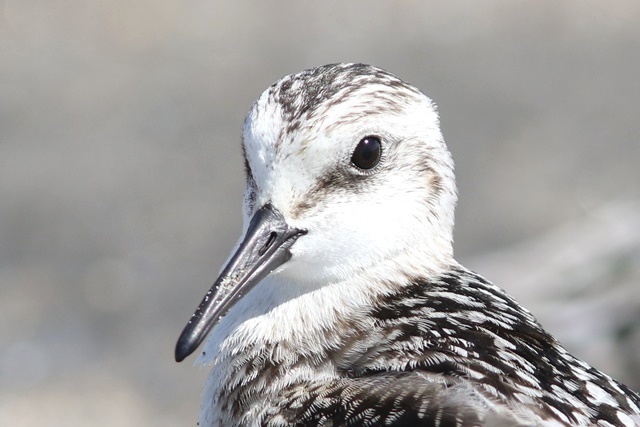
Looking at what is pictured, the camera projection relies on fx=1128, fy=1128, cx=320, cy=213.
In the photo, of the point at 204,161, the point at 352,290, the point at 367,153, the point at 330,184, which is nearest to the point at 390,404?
the point at 352,290

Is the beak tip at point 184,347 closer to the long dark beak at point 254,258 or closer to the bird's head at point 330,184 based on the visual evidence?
the bird's head at point 330,184

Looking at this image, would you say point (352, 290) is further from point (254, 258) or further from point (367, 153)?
point (367, 153)

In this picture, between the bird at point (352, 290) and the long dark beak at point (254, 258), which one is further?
the long dark beak at point (254, 258)

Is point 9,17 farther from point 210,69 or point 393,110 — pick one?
point 393,110

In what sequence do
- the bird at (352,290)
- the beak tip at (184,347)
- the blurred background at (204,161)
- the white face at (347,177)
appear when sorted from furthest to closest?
the blurred background at (204,161) < the white face at (347,177) < the beak tip at (184,347) < the bird at (352,290)

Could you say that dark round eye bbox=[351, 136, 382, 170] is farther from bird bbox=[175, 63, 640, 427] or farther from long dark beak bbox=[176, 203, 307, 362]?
long dark beak bbox=[176, 203, 307, 362]

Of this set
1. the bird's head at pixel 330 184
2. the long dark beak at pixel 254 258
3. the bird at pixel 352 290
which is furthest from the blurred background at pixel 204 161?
the long dark beak at pixel 254 258

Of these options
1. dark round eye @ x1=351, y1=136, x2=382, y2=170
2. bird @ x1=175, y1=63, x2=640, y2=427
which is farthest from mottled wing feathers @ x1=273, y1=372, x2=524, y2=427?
dark round eye @ x1=351, y1=136, x2=382, y2=170
